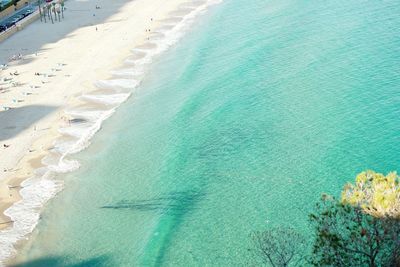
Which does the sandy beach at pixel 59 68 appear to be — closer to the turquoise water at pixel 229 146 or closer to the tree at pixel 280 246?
the turquoise water at pixel 229 146

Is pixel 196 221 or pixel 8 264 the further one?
pixel 196 221

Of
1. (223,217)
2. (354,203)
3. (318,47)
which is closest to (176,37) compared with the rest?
(318,47)

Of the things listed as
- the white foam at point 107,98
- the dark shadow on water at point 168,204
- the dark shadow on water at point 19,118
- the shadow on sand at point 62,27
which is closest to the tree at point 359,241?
the dark shadow on water at point 168,204

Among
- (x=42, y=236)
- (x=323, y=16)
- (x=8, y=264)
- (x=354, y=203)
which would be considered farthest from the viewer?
(x=323, y=16)

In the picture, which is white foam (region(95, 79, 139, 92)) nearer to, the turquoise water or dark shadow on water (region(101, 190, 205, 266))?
the turquoise water

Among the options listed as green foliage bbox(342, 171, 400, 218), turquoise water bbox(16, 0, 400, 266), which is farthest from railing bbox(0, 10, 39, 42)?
green foliage bbox(342, 171, 400, 218)

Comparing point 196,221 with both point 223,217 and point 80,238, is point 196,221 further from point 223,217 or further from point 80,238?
point 80,238
